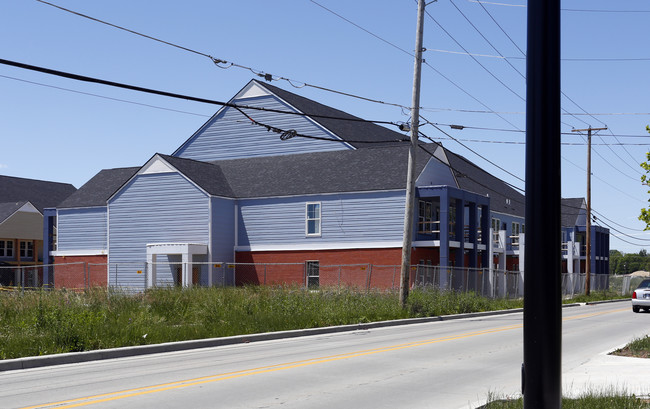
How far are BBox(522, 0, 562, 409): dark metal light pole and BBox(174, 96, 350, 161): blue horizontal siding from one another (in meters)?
43.8

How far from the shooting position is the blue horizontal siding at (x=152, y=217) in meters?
43.0

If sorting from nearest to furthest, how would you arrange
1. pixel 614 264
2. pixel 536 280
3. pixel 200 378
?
1. pixel 536 280
2. pixel 200 378
3. pixel 614 264

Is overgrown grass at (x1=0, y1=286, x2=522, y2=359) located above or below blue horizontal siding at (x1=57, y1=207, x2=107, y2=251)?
below

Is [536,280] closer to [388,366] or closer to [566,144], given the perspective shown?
[388,366]

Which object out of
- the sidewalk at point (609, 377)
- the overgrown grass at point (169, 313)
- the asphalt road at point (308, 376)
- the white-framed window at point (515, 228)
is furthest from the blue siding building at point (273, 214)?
the sidewalk at point (609, 377)

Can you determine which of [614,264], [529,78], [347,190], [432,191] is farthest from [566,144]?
[614,264]

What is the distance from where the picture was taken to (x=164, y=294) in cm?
2362

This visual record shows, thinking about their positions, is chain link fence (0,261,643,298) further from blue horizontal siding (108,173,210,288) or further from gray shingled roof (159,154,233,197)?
gray shingled roof (159,154,233,197)

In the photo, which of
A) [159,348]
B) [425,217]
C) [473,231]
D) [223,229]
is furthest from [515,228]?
[159,348]

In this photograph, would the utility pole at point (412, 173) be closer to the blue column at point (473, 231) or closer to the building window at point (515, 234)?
the blue column at point (473, 231)

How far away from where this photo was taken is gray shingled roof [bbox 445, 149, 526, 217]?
58688 millimetres

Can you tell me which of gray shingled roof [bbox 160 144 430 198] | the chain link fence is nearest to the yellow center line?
the chain link fence

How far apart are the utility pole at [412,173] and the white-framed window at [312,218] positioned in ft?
51.7

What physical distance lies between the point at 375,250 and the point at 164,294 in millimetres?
19177
